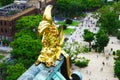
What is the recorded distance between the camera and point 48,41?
→ 27.0m

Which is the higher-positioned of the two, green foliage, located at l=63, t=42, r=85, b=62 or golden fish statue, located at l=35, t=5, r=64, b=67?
golden fish statue, located at l=35, t=5, r=64, b=67

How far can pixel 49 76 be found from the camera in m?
25.6

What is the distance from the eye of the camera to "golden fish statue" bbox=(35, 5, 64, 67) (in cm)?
2606

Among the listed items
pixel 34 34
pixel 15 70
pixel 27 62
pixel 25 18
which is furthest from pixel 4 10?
pixel 15 70

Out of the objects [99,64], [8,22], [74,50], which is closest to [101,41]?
[99,64]

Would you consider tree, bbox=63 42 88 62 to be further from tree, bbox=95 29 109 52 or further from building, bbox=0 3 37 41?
building, bbox=0 3 37 41

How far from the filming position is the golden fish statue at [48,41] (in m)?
26.1

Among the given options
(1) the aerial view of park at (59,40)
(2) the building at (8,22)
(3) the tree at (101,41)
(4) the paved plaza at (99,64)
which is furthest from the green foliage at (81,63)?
(2) the building at (8,22)

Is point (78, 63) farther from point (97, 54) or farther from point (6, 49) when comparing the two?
point (6, 49)

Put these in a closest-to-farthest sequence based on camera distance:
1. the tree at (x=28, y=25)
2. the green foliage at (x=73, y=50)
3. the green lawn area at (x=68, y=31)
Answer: the green foliage at (x=73, y=50), the tree at (x=28, y=25), the green lawn area at (x=68, y=31)

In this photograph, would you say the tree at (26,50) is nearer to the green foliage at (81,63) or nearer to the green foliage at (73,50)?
the green foliage at (73,50)

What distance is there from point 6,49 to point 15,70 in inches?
1053

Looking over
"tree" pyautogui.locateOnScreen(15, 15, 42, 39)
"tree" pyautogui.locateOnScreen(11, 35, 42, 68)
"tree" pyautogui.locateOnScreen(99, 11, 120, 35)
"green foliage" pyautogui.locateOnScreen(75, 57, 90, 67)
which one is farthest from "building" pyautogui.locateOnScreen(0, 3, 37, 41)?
"green foliage" pyautogui.locateOnScreen(75, 57, 90, 67)

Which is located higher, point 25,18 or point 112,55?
point 25,18
